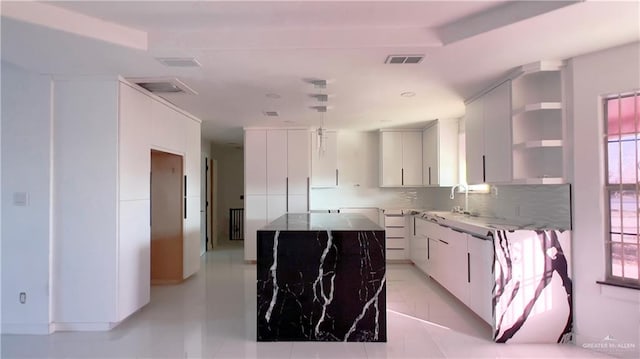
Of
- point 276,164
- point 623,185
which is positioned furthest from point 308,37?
point 276,164

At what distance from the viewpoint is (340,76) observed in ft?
11.4

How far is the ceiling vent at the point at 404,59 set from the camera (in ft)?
9.66

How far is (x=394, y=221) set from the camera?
6363 millimetres

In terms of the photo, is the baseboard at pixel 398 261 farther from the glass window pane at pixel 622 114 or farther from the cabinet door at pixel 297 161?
the glass window pane at pixel 622 114

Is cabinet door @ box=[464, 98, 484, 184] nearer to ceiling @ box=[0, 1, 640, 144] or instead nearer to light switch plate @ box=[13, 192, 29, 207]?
ceiling @ box=[0, 1, 640, 144]

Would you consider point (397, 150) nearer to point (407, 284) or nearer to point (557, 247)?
point (407, 284)

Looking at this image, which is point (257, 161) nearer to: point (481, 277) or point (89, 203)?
point (89, 203)

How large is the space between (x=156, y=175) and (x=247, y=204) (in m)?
1.69

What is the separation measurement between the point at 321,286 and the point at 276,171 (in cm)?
355

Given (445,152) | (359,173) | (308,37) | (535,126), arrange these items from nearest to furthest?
1. (308,37)
2. (535,126)
3. (445,152)
4. (359,173)

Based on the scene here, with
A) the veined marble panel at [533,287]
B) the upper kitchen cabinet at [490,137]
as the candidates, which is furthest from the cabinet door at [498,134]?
the veined marble panel at [533,287]

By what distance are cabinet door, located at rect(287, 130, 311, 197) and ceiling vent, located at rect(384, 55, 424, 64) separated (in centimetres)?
350

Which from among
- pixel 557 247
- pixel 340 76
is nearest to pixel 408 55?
pixel 340 76

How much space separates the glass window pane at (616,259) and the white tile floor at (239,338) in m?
0.67
